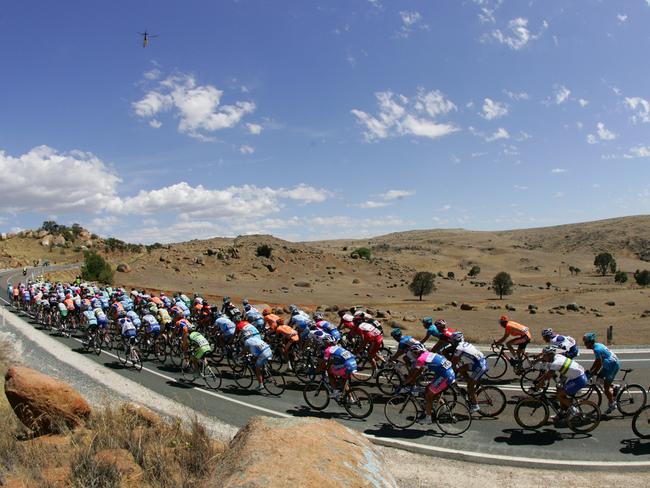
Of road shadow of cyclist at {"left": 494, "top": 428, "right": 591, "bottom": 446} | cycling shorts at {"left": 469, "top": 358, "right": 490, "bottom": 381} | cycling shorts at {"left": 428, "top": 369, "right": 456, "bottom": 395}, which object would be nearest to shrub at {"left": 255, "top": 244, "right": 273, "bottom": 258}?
cycling shorts at {"left": 469, "top": 358, "right": 490, "bottom": 381}

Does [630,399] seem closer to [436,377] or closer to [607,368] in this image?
[607,368]

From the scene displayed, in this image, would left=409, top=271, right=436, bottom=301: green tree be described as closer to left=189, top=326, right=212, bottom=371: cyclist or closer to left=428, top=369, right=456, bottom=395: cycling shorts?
left=189, top=326, right=212, bottom=371: cyclist

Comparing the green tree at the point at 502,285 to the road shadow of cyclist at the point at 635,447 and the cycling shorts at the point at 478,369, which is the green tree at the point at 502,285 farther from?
the road shadow of cyclist at the point at 635,447

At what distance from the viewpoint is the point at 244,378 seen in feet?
49.4

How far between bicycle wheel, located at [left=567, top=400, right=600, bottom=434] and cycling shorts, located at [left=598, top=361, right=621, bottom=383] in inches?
33.4

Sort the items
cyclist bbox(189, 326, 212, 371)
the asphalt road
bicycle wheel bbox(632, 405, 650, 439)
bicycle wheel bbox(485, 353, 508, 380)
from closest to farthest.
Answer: the asphalt road, bicycle wheel bbox(632, 405, 650, 439), cyclist bbox(189, 326, 212, 371), bicycle wheel bbox(485, 353, 508, 380)

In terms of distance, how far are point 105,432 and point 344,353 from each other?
5568 mm

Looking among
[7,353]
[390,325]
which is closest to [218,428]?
[7,353]

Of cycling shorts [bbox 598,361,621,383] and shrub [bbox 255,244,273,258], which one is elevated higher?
shrub [bbox 255,244,273,258]

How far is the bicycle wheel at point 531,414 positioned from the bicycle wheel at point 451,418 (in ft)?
3.59

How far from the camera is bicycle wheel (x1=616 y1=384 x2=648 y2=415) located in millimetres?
11000

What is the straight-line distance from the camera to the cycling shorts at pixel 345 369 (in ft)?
37.9

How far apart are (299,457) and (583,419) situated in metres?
7.82

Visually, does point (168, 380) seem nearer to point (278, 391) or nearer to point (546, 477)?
point (278, 391)
